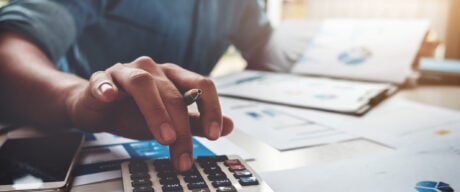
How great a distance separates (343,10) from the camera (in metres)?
1.71

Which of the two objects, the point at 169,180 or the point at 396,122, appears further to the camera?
the point at 396,122

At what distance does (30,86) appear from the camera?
48 cm

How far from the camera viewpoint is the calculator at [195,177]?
0.30 m

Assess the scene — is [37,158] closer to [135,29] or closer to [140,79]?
[140,79]

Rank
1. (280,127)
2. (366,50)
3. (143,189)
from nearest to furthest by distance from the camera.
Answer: (143,189) < (280,127) < (366,50)

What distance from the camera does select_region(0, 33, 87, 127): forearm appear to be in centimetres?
46

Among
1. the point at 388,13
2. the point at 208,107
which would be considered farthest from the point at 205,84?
the point at 388,13

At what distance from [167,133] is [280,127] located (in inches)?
8.1

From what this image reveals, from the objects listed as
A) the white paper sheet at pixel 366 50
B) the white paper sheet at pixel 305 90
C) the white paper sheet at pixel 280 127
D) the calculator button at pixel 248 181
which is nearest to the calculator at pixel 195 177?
the calculator button at pixel 248 181

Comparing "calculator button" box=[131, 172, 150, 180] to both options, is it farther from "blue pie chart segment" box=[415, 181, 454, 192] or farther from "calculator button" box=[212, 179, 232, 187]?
"blue pie chart segment" box=[415, 181, 454, 192]

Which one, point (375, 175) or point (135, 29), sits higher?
point (135, 29)

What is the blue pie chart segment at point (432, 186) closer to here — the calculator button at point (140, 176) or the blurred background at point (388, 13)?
the calculator button at point (140, 176)

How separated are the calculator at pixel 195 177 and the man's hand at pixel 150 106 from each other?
13 mm

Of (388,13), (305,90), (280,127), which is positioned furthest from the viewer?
(388,13)
